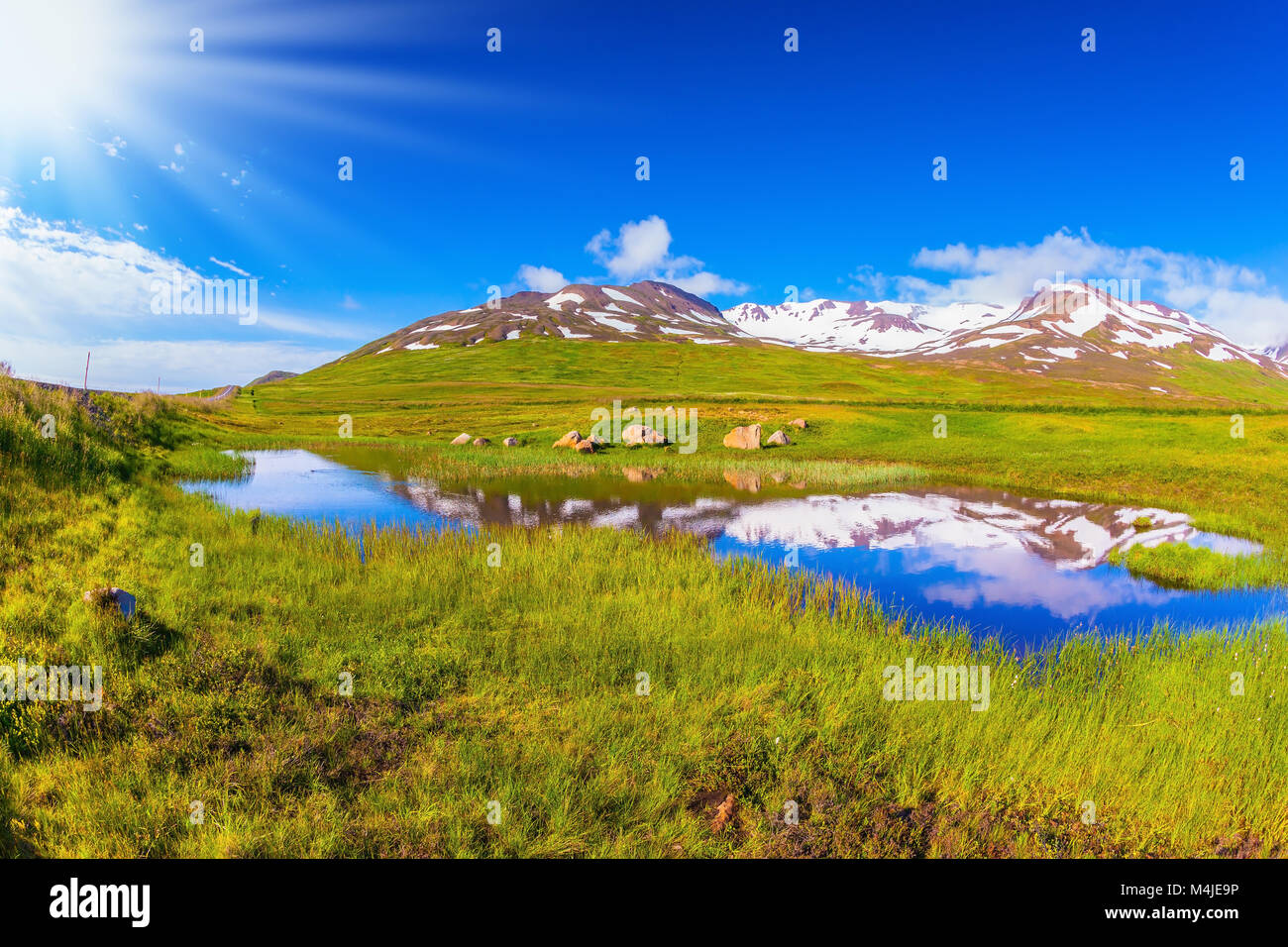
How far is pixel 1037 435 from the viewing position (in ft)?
154

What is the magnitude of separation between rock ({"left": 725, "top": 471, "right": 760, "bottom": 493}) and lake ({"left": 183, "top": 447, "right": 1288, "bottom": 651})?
22cm

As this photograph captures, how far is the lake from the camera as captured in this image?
46.6 feet

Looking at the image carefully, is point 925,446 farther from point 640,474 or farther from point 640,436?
point 640,474

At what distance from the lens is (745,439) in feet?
160

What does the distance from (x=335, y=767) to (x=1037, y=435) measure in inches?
2199

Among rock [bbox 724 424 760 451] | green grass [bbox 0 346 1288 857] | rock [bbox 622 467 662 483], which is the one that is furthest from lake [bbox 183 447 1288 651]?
rock [bbox 724 424 760 451]

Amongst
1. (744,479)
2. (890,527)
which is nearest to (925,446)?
(744,479)

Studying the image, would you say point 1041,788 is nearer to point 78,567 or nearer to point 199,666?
point 199,666

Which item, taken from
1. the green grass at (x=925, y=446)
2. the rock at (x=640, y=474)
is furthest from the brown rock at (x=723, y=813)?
the rock at (x=640, y=474)

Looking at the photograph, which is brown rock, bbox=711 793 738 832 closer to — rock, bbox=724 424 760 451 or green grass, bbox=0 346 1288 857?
green grass, bbox=0 346 1288 857

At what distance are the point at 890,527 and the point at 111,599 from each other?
24257 mm
